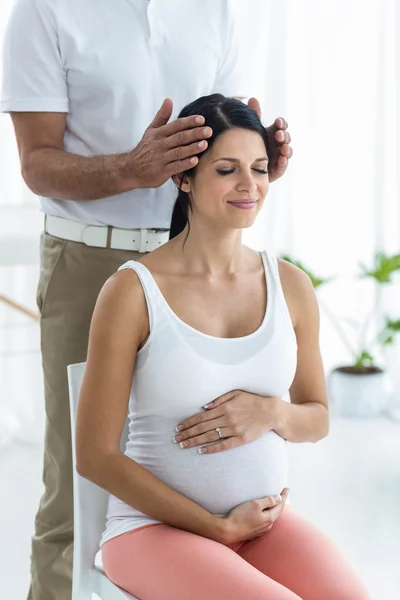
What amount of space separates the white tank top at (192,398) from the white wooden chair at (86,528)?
7 cm

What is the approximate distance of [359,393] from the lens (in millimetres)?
3955

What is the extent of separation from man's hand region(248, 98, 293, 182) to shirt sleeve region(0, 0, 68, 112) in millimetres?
437

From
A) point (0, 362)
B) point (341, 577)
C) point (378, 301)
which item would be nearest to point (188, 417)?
point (341, 577)

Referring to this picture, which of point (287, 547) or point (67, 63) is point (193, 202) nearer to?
point (67, 63)

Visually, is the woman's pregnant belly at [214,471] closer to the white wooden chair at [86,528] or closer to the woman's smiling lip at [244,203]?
the white wooden chair at [86,528]

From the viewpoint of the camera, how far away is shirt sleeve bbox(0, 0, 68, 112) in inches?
73.5

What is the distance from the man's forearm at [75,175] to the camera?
1.73 m

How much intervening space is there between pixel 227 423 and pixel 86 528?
13.2 inches

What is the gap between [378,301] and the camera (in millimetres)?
4152

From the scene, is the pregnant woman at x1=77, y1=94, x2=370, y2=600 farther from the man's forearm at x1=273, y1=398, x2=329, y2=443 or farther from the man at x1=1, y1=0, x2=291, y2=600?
the man at x1=1, y1=0, x2=291, y2=600

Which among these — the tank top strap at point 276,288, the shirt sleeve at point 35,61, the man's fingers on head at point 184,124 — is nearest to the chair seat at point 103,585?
the tank top strap at point 276,288

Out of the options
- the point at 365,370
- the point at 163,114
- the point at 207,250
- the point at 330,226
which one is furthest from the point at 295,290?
the point at 330,226

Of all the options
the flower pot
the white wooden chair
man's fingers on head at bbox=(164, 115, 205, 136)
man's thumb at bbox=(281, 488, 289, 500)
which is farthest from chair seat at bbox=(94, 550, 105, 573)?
the flower pot

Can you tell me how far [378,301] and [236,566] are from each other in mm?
2878
